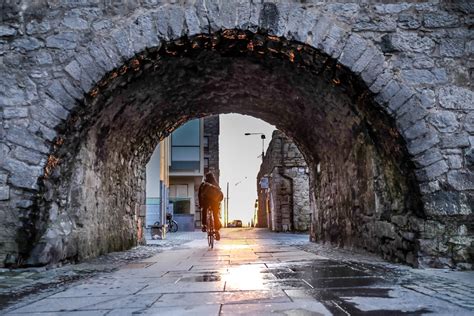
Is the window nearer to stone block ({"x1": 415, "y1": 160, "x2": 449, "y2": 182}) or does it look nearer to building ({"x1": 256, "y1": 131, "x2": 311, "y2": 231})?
building ({"x1": 256, "y1": 131, "x2": 311, "y2": 231})

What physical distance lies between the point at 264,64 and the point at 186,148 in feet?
62.1

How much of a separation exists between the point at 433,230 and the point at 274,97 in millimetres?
3027

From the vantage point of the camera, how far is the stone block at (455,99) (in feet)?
14.9

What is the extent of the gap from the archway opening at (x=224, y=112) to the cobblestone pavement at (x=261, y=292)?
0.73m

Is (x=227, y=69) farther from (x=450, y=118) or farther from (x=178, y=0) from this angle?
(x=450, y=118)

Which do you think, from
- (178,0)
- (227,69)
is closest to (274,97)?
(227,69)

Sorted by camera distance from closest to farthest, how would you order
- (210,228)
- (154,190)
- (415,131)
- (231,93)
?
(415,131), (231,93), (210,228), (154,190)

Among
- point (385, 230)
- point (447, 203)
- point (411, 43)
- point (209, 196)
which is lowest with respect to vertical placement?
point (385, 230)

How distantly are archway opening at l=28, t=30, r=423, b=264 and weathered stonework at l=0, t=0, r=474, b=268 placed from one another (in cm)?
3

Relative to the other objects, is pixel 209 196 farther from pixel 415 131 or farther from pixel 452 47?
pixel 452 47

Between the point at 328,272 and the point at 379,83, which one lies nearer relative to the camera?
the point at 328,272

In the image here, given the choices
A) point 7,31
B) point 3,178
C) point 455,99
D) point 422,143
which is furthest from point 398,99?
point 7,31

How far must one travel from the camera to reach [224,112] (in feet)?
25.5

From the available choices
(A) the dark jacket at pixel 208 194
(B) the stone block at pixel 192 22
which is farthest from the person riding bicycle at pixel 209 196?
(B) the stone block at pixel 192 22
